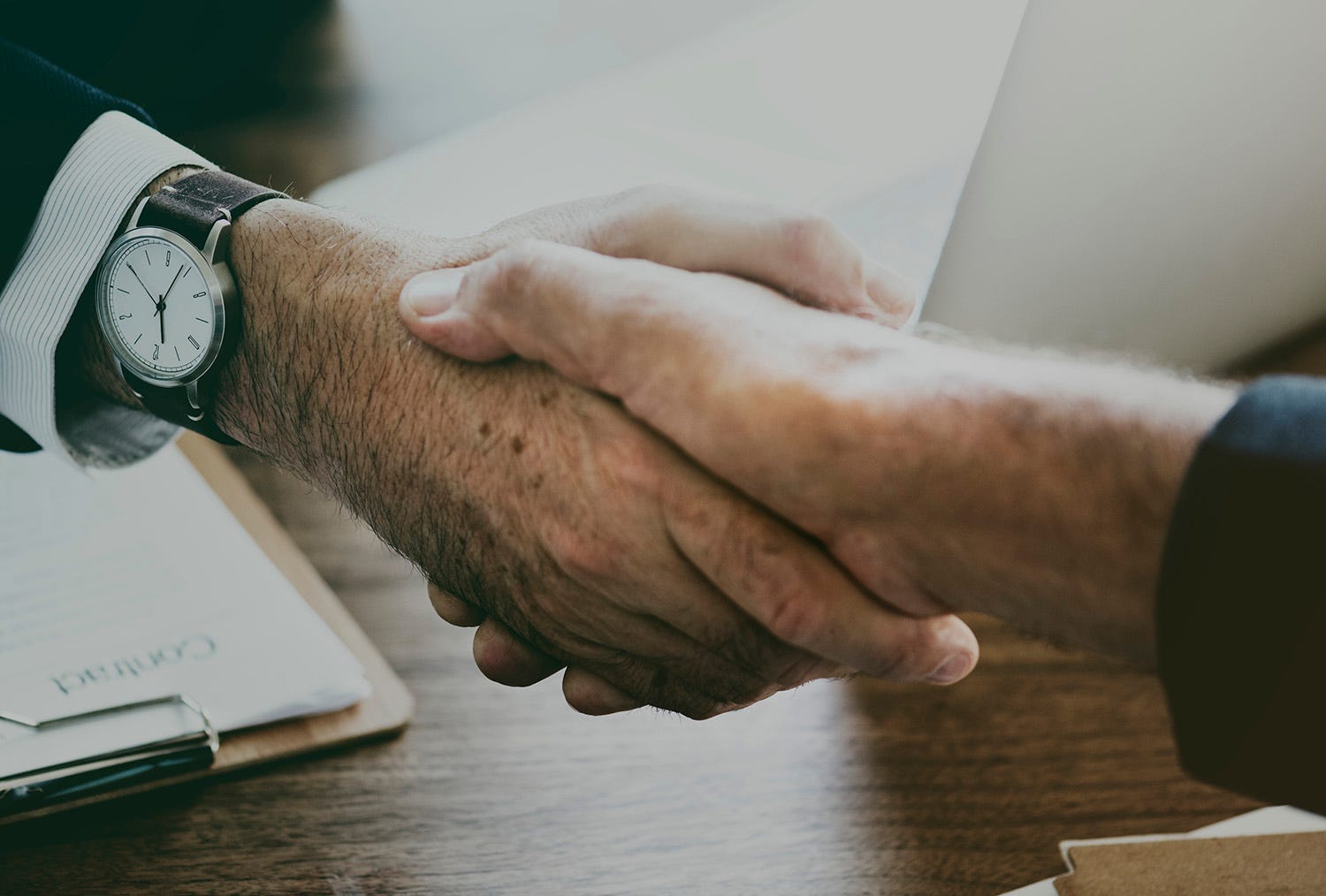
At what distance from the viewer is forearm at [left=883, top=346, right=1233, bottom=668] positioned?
38cm

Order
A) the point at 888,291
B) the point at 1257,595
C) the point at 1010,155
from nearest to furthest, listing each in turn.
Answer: the point at 1257,595 → the point at 888,291 → the point at 1010,155

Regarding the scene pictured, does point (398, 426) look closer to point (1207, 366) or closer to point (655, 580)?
point (655, 580)

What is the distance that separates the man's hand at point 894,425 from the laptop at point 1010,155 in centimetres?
25

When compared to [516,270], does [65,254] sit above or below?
below

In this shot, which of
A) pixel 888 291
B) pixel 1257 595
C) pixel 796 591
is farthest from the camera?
pixel 888 291

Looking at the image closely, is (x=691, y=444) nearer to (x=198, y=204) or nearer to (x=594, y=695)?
(x=594, y=695)

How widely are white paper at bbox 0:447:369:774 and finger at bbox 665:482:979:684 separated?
0.92ft

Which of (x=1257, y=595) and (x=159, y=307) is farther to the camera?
(x=159, y=307)

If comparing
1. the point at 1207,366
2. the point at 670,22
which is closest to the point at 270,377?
the point at 670,22

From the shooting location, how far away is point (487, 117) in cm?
114

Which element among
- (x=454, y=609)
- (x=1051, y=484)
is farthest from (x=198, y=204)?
(x=1051, y=484)

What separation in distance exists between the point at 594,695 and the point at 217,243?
0.40m

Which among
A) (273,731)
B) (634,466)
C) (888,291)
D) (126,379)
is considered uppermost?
(888,291)

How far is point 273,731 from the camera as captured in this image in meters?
0.59
